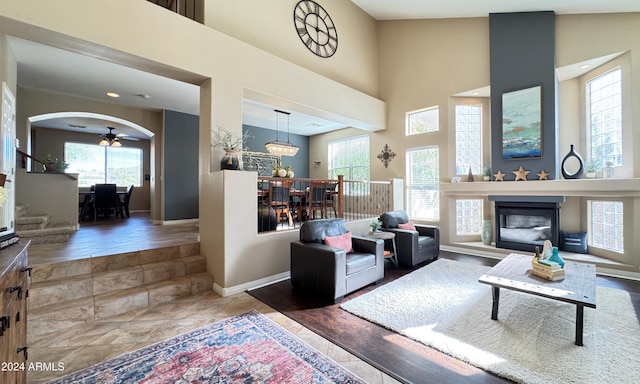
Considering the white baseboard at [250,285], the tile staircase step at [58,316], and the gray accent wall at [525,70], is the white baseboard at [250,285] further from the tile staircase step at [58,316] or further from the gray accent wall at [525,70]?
the gray accent wall at [525,70]

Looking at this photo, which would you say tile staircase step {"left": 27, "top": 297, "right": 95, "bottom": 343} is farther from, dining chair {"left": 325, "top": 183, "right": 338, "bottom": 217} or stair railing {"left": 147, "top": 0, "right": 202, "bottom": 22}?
dining chair {"left": 325, "top": 183, "right": 338, "bottom": 217}

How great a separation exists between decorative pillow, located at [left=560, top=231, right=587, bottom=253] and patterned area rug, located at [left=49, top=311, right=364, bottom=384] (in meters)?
5.35

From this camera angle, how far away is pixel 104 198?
23.5 ft

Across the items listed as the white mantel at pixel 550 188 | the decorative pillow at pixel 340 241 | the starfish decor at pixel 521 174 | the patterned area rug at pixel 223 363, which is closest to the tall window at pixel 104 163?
the decorative pillow at pixel 340 241

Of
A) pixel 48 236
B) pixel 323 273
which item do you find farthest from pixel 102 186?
pixel 323 273

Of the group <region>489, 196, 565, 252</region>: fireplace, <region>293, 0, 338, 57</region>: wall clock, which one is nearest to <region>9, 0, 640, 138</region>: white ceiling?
<region>293, 0, 338, 57</region>: wall clock

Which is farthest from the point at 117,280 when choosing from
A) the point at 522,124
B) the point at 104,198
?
the point at 522,124

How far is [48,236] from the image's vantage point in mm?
4176

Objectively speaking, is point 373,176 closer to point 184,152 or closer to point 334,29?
point 334,29

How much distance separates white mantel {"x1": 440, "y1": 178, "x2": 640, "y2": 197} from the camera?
4113 millimetres

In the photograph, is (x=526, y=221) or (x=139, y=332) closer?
(x=139, y=332)

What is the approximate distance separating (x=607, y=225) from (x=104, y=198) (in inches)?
440

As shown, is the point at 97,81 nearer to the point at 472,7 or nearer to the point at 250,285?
the point at 250,285

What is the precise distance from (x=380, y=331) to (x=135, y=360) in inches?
85.3
